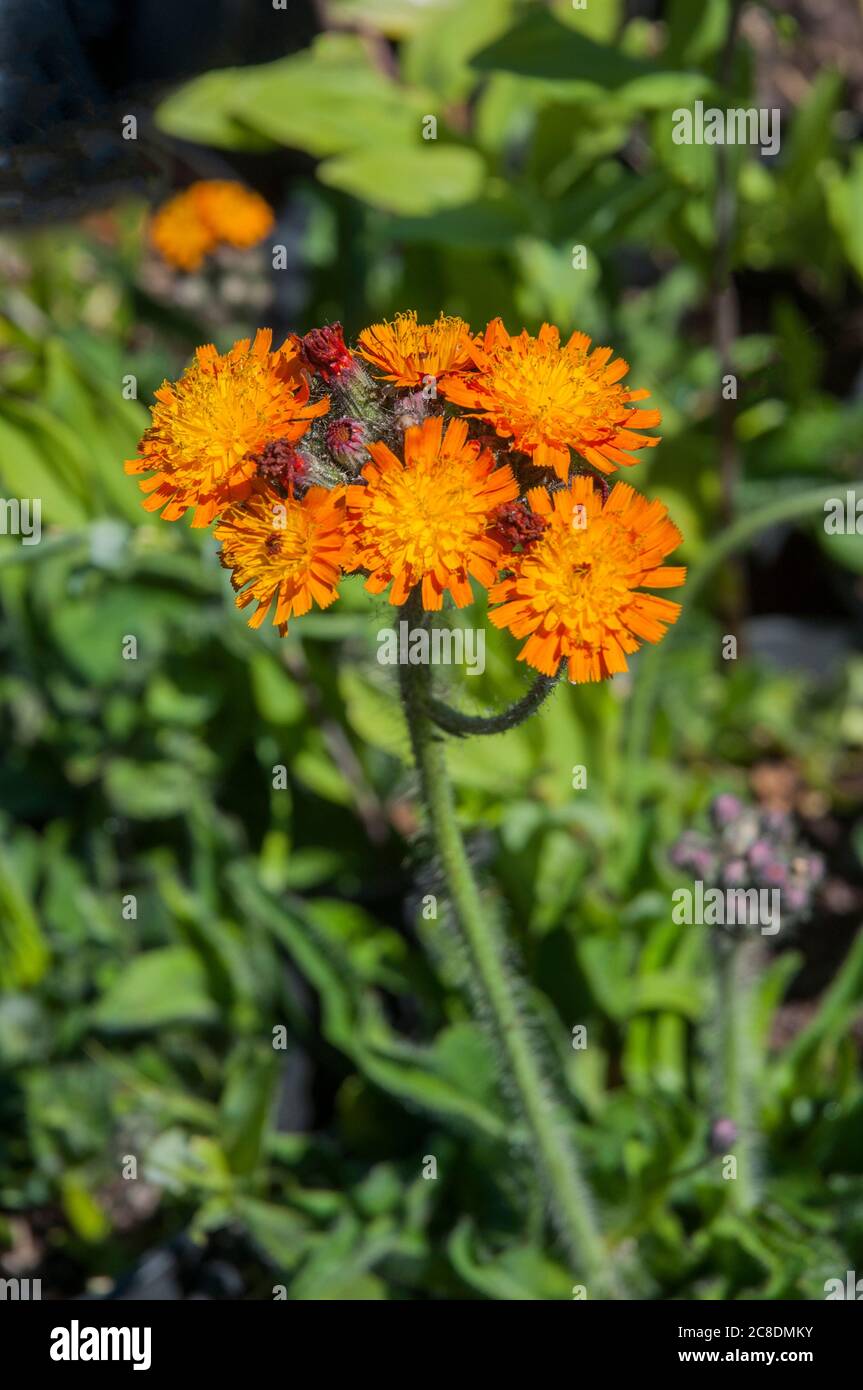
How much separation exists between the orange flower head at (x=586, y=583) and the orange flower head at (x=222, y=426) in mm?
218

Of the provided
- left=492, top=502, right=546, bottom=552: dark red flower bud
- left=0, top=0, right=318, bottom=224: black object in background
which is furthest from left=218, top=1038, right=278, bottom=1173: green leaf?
left=0, top=0, right=318, bottom=224: black object in background

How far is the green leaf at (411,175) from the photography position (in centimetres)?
226

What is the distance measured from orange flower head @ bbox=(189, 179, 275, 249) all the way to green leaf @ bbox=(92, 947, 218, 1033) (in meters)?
1.70

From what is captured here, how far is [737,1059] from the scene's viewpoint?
183 cm

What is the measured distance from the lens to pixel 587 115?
7.98ft

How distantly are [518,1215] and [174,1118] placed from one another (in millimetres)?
614

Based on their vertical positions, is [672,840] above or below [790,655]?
below

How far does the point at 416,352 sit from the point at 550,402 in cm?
13

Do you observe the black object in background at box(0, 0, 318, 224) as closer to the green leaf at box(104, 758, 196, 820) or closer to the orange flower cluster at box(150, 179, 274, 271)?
the orange flower cluster at box(150, 179, 274, 271)

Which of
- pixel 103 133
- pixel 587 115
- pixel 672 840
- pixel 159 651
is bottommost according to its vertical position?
pixel 672 840

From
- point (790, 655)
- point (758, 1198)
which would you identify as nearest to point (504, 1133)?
point (758, 1198)

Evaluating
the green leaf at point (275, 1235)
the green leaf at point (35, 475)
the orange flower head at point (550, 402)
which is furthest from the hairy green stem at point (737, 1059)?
the green leaf at point (35, 475)

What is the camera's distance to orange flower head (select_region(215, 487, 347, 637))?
104 centimetres
